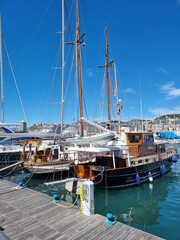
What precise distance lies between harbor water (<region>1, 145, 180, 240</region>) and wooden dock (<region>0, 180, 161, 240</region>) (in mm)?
2548

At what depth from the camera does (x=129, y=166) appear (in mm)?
13055

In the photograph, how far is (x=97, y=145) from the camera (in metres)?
12.9

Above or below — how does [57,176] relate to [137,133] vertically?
below

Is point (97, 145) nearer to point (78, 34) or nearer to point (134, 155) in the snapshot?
point (134, 155)

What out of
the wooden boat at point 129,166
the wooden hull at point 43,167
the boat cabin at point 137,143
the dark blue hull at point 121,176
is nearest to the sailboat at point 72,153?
the wooden hull at point 43,167

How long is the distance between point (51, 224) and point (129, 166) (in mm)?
8650

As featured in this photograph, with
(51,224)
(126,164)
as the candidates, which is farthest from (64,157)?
(51,224)

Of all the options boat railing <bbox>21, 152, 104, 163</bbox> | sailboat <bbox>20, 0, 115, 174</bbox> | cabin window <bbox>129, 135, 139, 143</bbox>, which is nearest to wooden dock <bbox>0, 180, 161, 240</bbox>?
sailboat <bbox>20, 0, 115, 174</bbox>

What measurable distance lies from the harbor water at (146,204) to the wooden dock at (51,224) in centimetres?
255

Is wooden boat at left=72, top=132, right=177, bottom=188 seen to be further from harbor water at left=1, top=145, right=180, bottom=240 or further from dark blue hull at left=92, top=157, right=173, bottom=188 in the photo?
harbor water at left=1, top=145, right=180, bottom=240

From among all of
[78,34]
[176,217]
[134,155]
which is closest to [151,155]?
[134,155]

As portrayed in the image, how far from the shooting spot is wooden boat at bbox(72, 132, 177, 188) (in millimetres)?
12059

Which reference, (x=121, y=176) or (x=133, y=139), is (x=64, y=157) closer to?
(x=121, y=176)

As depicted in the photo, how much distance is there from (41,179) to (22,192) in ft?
23.1
